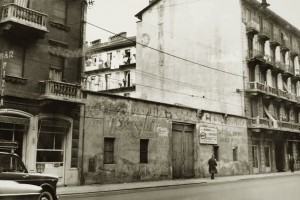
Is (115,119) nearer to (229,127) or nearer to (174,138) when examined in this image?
(174,138)

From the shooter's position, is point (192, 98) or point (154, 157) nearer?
point (154, 157)

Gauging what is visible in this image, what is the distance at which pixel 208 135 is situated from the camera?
29484 millimetres

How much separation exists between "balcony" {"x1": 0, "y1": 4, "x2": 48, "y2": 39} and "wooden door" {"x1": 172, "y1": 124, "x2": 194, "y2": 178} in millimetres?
12471

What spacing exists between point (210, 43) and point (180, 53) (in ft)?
10.6

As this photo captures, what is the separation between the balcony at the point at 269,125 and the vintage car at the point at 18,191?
28.0 m

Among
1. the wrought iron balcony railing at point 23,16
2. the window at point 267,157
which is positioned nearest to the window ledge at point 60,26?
the wrought iron balcony railing at point 23,16

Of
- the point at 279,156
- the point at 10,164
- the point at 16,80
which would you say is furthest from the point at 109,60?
the point at 10,164

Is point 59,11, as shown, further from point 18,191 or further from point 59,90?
point 18,191

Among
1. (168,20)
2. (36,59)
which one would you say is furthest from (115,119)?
(168,20)

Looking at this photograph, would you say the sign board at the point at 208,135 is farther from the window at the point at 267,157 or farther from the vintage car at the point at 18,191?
the vintage car at the point at 18,191

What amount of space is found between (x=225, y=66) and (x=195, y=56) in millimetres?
3229

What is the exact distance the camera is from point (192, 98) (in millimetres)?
37344

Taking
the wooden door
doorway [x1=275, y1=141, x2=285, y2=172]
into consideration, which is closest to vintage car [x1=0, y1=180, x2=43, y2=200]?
the wooden door

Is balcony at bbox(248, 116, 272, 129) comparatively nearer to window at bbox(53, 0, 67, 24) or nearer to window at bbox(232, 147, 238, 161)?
window at bbox(232, 147, 238, 161)
